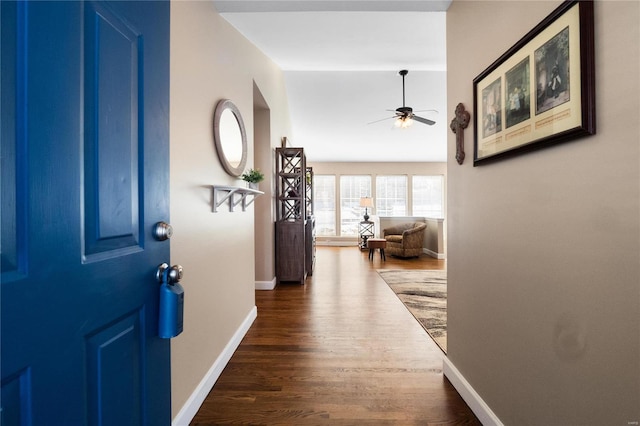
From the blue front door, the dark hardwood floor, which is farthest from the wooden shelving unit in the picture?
the blue front door

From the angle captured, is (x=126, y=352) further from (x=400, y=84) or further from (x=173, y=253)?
(x=400, y=84)

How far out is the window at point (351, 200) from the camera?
9.12m

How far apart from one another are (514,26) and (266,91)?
283 centimetres

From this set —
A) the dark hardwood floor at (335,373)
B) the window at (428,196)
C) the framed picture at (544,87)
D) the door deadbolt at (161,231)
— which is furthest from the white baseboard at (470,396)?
the window at (428,196)

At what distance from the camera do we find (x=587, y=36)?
0.91 metres

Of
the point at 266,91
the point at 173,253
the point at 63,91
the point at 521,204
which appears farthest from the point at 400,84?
the point at 63,91

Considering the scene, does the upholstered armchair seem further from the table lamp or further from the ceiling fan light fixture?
the ceiling fan light fixture

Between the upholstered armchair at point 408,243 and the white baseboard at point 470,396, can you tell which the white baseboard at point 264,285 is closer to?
the white baseboard at point 470,396

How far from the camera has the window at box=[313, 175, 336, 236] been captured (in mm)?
9102

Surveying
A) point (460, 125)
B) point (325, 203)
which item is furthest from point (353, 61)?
point (325, 203)

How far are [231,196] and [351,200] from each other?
7.19 meters

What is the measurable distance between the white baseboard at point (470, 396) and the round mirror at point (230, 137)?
2.02 metres

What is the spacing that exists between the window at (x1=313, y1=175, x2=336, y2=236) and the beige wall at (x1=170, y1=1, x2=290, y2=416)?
652cm

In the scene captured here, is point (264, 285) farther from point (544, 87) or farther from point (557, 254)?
point (544, 87)
